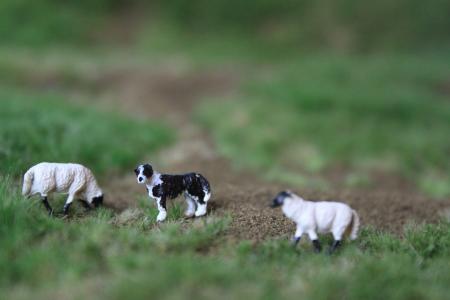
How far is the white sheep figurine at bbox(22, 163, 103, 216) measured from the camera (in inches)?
229

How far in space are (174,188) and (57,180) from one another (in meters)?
1.42

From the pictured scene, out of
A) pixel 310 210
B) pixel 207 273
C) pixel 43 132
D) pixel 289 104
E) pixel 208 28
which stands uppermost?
pixel 208 28

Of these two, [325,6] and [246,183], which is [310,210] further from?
[325,6]

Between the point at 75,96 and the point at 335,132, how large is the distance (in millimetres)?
7981

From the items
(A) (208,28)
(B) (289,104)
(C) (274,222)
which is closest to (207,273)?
(C) (274,222)

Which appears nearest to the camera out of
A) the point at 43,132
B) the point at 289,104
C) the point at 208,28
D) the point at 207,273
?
the point at 207,273

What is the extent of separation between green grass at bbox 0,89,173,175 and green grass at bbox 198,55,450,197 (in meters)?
2.21

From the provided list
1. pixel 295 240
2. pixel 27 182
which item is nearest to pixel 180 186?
pixel 295 240

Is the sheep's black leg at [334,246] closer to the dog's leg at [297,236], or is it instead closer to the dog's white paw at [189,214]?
the dog's leg at [297,236]

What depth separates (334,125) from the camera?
12.9 m

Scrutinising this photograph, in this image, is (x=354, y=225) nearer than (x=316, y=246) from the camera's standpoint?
No

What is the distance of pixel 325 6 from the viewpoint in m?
24.4

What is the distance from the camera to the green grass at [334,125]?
38.2 ft

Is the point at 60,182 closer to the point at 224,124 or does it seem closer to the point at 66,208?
the point at 66,208
